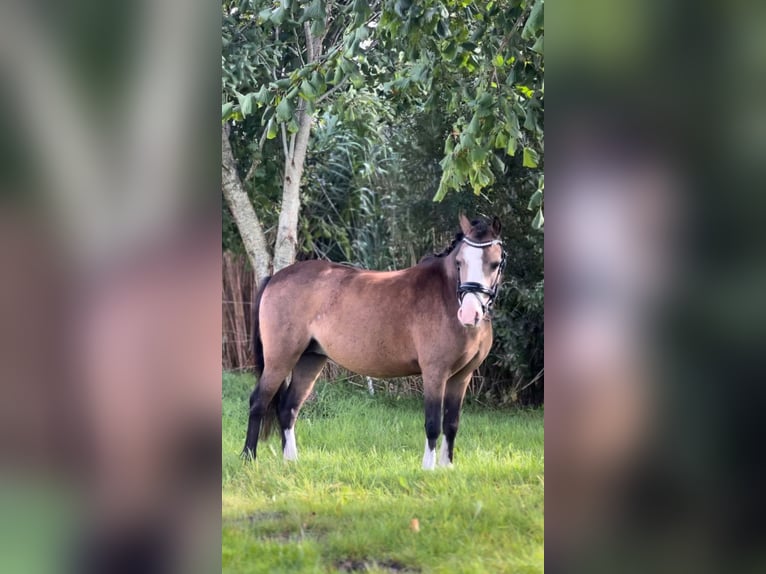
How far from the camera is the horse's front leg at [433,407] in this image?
4496 millimetres

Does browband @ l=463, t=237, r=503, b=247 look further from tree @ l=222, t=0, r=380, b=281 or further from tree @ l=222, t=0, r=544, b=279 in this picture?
tree @ l=222, t=0, r=380, b=281

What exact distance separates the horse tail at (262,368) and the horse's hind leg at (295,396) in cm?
5

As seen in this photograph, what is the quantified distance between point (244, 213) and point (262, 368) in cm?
213

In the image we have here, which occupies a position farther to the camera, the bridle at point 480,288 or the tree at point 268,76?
the tree at point 268,76

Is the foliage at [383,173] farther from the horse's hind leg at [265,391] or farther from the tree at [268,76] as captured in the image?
the horse's hind leg at [265,391]

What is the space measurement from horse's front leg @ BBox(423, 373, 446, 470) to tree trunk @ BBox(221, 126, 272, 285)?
8.66 feet

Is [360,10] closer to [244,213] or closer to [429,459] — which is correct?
[429,459]

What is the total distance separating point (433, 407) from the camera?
459cm
